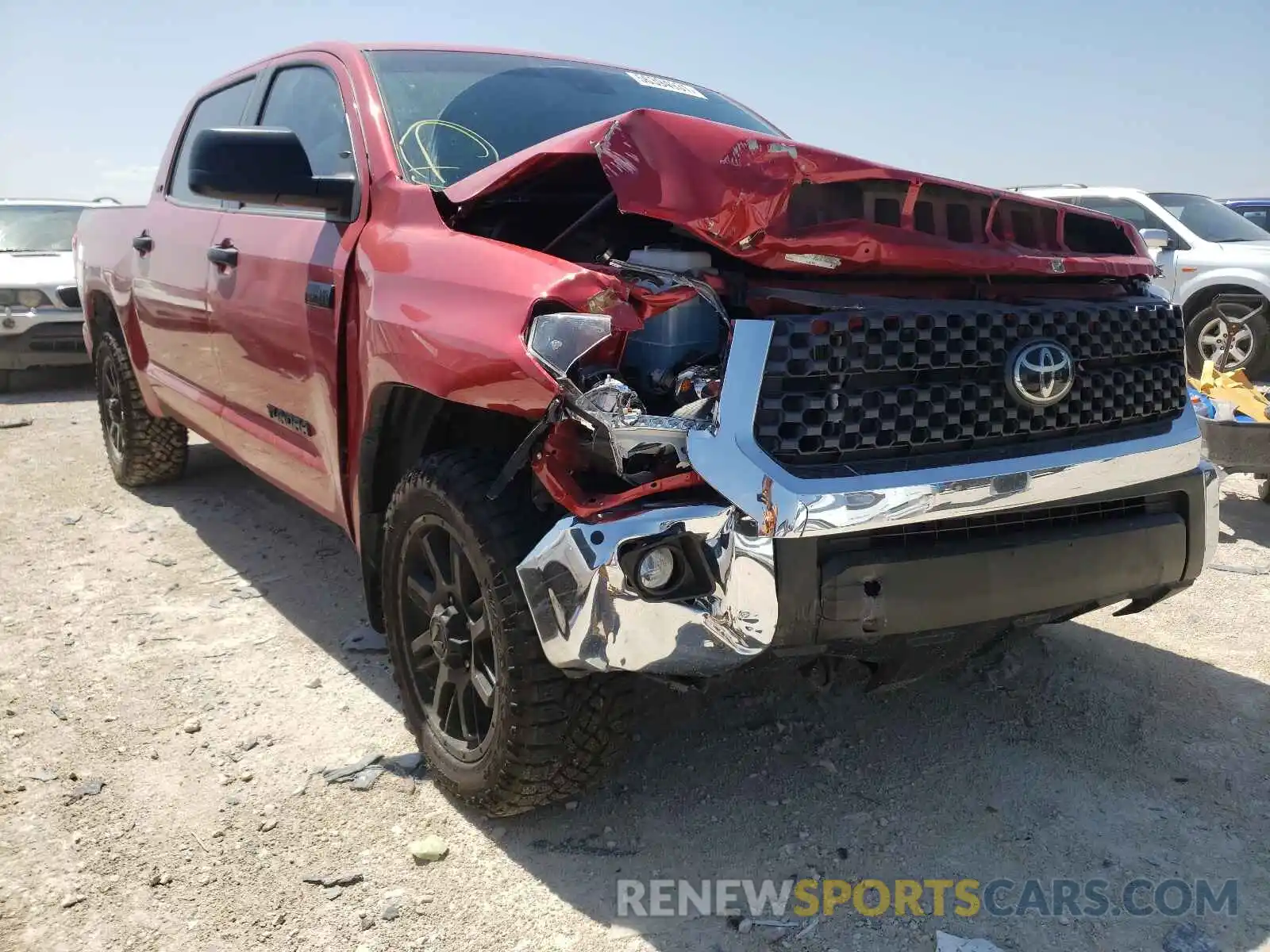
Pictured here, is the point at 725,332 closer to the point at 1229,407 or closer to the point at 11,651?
the point at 11,651

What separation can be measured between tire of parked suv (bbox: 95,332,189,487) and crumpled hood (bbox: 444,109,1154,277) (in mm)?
3499

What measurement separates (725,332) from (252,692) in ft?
6.68

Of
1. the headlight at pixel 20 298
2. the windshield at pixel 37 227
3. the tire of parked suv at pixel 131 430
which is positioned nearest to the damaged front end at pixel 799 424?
the tire of parked suv at pixel 131 430

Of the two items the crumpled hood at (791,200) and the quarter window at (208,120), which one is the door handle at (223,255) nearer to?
the quarter window at (208,120)

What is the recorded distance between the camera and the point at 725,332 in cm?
202

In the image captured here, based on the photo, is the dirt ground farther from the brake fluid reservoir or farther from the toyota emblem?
the toyota emblem

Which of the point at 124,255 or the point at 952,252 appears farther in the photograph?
the point at 124,255

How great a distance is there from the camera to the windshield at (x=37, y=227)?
9.82 m

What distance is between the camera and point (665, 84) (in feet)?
11.9

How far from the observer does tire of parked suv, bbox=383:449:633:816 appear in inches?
85.1

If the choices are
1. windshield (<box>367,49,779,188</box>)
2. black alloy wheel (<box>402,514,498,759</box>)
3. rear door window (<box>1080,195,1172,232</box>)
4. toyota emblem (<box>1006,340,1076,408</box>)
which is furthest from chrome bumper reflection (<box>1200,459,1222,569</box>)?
rear door window (<box>1080,195,1172,232</box>)

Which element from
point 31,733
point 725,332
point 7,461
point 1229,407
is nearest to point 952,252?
point 725,332

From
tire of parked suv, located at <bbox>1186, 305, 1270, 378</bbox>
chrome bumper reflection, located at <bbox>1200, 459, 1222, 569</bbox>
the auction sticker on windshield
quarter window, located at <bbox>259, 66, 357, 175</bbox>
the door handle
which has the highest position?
the auction sticker on windshield

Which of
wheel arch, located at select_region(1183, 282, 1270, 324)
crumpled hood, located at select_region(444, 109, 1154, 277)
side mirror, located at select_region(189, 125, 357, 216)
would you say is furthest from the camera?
wheel arch, located at select_region(1183, 282, 1270, 324)
